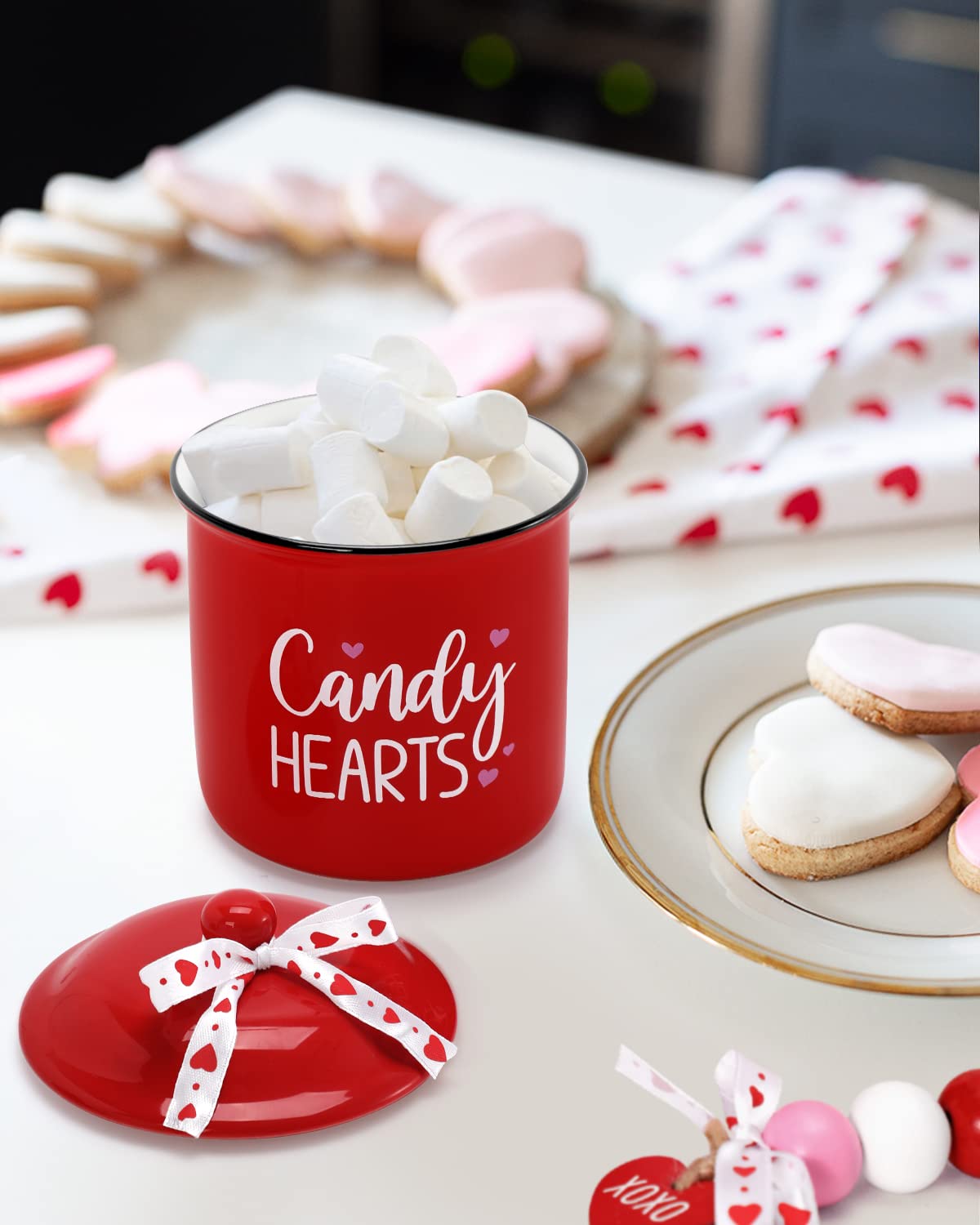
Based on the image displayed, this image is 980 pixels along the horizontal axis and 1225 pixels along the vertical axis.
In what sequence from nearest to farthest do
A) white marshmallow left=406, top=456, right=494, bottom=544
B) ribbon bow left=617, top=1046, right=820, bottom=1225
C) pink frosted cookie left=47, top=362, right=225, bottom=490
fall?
ribbon bow left=617, top=1046, right=820, bottom=1225
white marshmallow left=406, top=456, right=494, bottom=544
pink frosted cookie left=47, top=362, right=225, bottom=490

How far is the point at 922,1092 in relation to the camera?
506mm

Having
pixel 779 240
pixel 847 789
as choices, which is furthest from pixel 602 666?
pixel 779 240

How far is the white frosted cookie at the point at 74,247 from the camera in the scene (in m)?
1.16

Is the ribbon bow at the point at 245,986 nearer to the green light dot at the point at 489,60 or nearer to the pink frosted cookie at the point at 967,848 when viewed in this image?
the pink frosted cookie at the point at 967,848

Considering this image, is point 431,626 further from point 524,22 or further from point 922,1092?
point 524,22

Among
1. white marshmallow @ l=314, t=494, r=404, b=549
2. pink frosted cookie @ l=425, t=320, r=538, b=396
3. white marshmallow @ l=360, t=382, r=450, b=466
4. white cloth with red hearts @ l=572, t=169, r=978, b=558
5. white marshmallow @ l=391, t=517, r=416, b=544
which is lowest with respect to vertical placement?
white cloth with red hearts @ l=572, t=169, r=978, b=558

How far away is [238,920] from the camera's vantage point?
1.81 feet

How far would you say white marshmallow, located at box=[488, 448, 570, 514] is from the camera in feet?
2.03

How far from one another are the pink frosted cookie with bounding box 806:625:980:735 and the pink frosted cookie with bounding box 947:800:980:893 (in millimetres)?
50

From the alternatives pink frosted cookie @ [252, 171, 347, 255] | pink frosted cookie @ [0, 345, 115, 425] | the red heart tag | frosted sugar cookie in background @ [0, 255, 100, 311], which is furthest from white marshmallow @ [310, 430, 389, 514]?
pink frosted cookie @ [252, 171, 347, 255]

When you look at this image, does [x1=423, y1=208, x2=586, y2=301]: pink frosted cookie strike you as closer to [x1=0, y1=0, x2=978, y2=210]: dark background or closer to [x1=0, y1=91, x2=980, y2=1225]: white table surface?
[x1=0, y1=91, x2=980, y2=1225]: white table surface

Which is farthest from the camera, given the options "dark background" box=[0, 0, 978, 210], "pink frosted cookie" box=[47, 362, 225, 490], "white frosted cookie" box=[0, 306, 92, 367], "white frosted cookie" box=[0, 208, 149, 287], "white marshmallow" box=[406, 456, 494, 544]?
"dark background" box=[0, 0, 978, 210]

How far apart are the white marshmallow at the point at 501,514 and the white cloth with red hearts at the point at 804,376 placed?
32cm

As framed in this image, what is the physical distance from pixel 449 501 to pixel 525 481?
0.06 m
